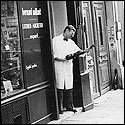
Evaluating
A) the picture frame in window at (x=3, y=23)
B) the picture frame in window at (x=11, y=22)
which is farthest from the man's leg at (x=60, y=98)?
the picture frame in window at (x=3, y=23)

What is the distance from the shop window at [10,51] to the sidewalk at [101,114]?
4.17 ft

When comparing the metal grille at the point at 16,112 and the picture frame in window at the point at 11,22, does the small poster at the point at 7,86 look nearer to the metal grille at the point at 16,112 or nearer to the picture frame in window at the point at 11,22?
the metal grille at the point at 16,112

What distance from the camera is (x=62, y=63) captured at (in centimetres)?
739

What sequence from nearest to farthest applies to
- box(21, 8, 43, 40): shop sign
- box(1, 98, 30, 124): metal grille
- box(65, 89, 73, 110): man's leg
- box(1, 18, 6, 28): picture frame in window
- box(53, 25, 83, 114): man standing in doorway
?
box(1, 98, 30, 124): metal grille
box(1, 18, 6, 28): picture frame in window
box(21, 8, 43, 40): shop sign
box(53, 25, 83, 114): man standing in doorway
box(65, 89, 73, 110): man's leg

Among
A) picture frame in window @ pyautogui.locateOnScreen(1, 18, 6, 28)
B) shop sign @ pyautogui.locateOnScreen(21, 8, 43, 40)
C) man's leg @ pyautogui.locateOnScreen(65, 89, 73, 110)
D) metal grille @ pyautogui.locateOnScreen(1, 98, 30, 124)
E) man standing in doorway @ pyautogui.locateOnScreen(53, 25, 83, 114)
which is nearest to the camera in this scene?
metal grille @ pyautogui.locateOnScreen(1, 98, 30, 124)

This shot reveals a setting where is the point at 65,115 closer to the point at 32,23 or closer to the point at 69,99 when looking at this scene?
the point at 69,99

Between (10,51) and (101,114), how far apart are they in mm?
2688

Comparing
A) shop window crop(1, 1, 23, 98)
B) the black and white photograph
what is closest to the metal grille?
the black and white photograph

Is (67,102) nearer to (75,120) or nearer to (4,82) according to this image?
(75,120)

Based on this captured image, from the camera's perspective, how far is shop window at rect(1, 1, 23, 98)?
5.98 metres

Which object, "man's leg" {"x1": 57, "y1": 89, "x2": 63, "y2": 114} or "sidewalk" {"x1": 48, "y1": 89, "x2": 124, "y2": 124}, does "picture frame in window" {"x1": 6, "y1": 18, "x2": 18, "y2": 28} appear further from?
"sidewalk" {"x1": 48, "y1": 89, "x2": 124, "y2": 124}

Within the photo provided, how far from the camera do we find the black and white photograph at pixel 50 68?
613 cm

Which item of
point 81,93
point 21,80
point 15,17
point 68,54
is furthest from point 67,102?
point 15,17

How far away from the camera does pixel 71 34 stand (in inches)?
291
